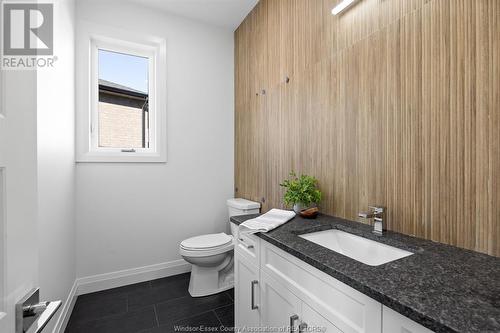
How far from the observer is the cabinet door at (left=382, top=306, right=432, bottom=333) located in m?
0.61

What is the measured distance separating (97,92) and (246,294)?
90.8 inches

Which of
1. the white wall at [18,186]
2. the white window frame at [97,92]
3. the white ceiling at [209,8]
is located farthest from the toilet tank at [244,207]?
the white ceiling at [209,8]

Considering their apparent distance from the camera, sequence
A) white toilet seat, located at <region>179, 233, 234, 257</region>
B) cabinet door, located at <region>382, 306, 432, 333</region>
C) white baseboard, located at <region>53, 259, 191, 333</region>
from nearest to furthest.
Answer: cabinet door, located at <region>382, 306, 432, 333</region> → white toilet seat, located at <region>179, 233, 234, 257</region> → white baseboard, located at <region>53, 259, 191, 333</region>

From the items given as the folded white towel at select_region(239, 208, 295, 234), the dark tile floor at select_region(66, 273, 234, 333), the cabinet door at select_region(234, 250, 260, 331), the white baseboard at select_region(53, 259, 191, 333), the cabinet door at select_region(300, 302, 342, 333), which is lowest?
the dark tile floor at select_region(66, 273, 234, 333)

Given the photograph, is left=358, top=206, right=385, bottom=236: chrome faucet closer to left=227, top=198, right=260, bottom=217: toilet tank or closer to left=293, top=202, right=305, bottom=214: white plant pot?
left=293, top=202, right=305, bottom=214: white plant pot

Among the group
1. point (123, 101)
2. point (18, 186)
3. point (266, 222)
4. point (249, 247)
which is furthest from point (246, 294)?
point (123, 101)

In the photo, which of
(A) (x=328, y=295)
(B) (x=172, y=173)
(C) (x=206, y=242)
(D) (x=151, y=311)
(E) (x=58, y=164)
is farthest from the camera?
(B) (x=172, y=173)

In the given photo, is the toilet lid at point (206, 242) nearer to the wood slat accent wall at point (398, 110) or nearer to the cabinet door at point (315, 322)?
the wood slat accent wall at point (398, 110)

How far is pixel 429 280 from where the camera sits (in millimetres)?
742

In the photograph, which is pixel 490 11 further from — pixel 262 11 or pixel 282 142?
pixel 262 11

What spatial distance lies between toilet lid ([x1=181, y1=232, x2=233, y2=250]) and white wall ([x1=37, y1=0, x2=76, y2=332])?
89 centimetres

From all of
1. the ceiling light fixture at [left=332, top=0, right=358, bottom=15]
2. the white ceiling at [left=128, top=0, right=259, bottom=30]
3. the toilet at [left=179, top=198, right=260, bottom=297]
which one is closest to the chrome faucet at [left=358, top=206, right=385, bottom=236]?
the toilet at [left=179, top=198, right=260, bottom=297]

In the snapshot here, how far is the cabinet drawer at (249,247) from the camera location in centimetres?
135

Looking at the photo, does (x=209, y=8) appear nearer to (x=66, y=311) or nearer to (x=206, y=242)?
(x=206, y=242)
